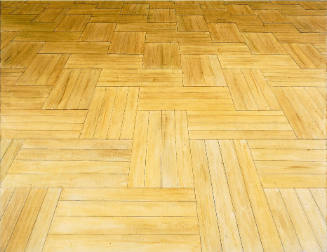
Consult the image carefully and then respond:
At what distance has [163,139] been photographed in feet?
4.81

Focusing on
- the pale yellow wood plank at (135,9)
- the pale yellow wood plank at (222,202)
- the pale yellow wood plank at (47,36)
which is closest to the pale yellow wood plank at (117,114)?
the pale yellow wood plank at (222,202)

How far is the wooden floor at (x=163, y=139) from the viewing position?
3.58ft

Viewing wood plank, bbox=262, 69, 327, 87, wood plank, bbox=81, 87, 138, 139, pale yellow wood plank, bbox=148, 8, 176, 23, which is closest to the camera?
wood plank, bbox=81, 87, 138, 139

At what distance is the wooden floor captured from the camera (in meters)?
1.09

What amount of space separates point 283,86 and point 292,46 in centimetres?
66

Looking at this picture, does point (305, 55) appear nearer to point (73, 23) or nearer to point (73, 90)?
point (73, 90)

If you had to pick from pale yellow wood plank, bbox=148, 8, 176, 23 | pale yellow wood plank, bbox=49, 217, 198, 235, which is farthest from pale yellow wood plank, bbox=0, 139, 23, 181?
pale yellow wood plank, bbox=148, 8, 176, 23

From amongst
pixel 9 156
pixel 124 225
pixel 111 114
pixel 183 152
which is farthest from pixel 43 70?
pixel 124 225

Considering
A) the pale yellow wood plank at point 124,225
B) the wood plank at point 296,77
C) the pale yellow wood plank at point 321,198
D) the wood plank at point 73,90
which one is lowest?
the wood plank at point 73,90

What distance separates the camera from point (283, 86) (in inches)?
72.9

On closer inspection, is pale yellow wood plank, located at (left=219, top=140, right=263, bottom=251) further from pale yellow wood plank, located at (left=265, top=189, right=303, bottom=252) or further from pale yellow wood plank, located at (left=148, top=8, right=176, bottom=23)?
pale yellow wood plank, located at (left=148, top=8, right=176, bottom=23)

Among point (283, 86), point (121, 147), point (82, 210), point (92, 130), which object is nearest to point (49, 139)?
point (92, 130)

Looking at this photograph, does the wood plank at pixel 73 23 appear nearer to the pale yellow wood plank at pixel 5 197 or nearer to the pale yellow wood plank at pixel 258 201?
the pale yellow wood plank at pixel 5 197

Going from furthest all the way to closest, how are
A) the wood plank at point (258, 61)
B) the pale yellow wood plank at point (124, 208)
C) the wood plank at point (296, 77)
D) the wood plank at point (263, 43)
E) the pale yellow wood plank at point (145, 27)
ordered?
1. the pale yellow wood plank at point (145, 27)
2. the wood plank at point (263, 43)
3. the wood plank at point (258, 61)
4. the wood plank at point (296, 77)
5. the pale yellow wood plank at point (124, 208)
